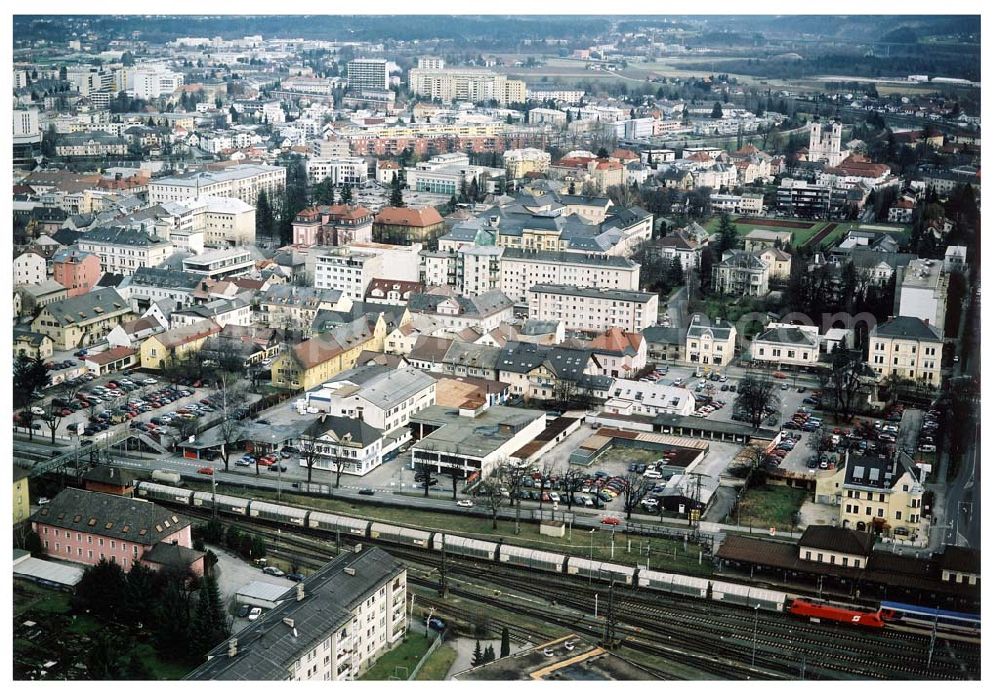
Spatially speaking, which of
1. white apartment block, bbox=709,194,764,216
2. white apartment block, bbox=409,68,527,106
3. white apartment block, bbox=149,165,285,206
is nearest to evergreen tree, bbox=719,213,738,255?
white apartment block, bbox=709,194,764,216

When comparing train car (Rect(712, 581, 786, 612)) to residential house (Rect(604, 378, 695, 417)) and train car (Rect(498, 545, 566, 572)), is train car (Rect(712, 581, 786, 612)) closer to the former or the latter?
train car (Rect(498, 545, 566, 572))

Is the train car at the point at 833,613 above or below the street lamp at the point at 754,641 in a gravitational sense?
above

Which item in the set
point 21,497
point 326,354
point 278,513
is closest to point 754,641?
point 278,513

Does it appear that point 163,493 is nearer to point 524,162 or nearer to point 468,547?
point 468,547

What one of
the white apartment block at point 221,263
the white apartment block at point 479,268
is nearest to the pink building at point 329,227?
the white apartment block at point 221,263

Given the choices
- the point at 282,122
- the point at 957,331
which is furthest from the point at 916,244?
the point at 282,122

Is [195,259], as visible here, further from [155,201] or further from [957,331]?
[957,331]

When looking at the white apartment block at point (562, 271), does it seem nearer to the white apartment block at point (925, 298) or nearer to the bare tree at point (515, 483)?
the white apartment block at point (925, 298)
